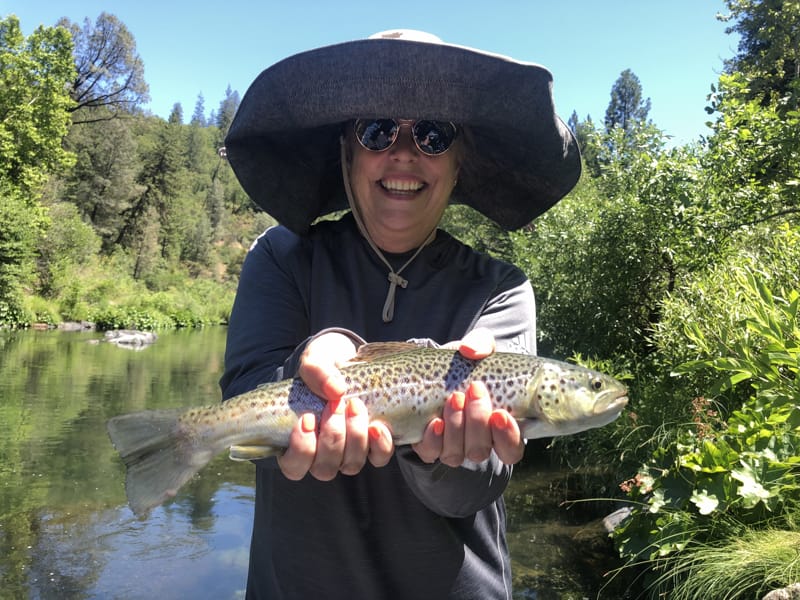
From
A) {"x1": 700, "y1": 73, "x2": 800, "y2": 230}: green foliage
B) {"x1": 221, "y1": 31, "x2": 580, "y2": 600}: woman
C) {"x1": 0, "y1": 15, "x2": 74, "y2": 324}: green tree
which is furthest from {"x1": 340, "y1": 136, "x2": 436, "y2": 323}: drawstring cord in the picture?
{"x1": 0, "y1": 15, "x2": 74, "y2": 324}: green tree

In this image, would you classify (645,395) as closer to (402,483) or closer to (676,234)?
(676,234)

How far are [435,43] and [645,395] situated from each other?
9001mm

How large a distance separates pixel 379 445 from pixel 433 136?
147 centimetres

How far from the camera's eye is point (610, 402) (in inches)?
110

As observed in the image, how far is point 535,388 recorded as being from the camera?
276cm

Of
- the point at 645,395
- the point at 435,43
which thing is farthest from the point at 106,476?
A: the point at 435,43

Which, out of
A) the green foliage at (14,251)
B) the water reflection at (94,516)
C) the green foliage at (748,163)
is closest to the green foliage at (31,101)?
the green foliage at (14,251)

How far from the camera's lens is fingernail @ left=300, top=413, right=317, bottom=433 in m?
2.38

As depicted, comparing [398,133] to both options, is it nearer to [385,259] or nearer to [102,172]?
[385,259]

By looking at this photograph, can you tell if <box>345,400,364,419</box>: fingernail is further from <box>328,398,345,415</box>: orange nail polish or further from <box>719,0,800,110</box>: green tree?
<box>719,0,800,110</box>: green tree

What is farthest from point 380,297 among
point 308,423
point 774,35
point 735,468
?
point 774,35

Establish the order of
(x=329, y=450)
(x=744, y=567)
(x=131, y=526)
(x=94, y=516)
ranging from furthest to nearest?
(x=94, y=516), (x=131, y=526), (x=744, y=567), (x=329, y=450)

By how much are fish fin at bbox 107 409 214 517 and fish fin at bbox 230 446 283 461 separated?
0.61 feet

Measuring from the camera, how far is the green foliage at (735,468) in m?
4.82
